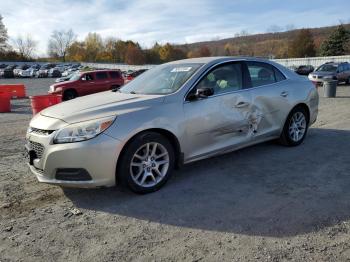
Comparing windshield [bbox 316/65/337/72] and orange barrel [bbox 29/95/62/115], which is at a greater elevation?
windshield [bbox 316/65/337/72]

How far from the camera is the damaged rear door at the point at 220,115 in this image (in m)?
4.64

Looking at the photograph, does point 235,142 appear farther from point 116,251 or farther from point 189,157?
point 116,251

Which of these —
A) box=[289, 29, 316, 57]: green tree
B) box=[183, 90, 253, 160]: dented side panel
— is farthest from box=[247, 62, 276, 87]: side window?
box=[289, 29, 316, 57]: green tree

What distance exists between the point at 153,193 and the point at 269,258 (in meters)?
1.78

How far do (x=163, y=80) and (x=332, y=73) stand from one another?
69.3ft

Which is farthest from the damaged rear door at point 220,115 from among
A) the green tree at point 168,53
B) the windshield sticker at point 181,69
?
the green tree at point 168,53

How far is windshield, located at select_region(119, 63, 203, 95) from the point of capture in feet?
15.9

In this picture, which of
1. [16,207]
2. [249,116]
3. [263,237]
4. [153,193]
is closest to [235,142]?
[249,116]

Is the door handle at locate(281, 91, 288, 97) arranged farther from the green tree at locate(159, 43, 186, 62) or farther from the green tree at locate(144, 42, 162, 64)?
the green tree at locate(159, 43, 186, 62)

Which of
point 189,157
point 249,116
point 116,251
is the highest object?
point 249,116

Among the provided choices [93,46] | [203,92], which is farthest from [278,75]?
[93,46]

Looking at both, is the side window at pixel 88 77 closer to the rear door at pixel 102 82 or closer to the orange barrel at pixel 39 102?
the rear door at pixel 102 82

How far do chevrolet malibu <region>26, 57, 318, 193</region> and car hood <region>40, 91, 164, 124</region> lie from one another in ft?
0.04

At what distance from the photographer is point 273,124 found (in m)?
5.81
